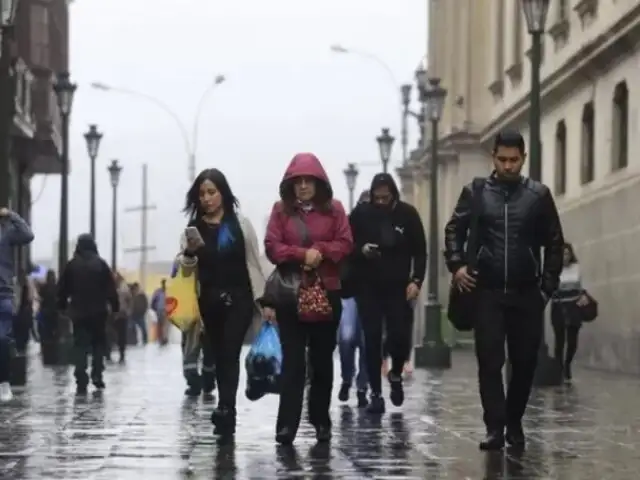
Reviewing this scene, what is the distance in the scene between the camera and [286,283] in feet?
36.5

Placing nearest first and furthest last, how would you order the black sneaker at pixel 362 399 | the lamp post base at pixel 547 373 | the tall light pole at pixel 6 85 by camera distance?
the black sneaker at pixel 362 399 → the lamp post base at pixel 547 373 → the tall light pole at pixel 6 85

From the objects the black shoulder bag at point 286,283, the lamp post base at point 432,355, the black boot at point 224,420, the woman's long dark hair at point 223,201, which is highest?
the woman's long dark hair at point 223,201

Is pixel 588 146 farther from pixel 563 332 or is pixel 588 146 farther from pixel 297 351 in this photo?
pixel 297 351

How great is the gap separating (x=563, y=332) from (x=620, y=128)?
5.68 m

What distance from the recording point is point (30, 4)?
44469 mm

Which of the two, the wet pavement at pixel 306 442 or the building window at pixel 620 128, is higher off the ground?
the building window at pixel 620 128

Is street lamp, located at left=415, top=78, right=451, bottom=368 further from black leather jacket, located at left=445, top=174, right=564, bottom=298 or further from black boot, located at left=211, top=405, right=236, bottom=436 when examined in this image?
black leather jacket, located at left=445, top=174, right=564, bottom=298

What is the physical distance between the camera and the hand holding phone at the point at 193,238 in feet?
37.3

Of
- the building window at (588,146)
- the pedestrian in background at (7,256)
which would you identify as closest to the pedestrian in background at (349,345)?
the pedestrian in background at (7,256)

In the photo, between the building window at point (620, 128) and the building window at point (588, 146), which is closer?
the building window at point (620, 128)

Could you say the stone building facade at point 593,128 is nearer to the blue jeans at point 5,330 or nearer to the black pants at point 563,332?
the black pants at point 563,332

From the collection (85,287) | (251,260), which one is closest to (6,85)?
(85,287)

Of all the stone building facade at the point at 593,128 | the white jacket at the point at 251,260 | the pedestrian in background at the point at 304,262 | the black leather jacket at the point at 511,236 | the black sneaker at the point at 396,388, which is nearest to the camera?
the black leather jacket at the point at 511,236

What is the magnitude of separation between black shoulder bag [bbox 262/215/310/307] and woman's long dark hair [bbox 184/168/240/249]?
19.6 inches
